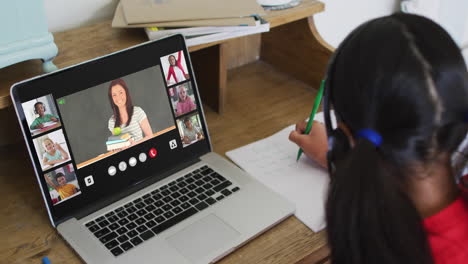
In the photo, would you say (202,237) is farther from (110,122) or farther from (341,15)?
(341,15)

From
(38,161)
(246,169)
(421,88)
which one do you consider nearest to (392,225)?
(421,88)

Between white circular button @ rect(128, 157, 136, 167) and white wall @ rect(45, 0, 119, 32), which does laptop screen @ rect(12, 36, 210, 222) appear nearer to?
white circular button @ rect(128, 157, 136, 167)

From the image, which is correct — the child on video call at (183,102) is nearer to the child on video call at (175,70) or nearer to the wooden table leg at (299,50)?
the child on video call at (175,70)

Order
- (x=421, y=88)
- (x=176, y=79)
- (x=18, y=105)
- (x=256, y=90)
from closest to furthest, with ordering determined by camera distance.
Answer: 1. (x=421, y=88)
2. (x=18, y=105)
3. (x=176, y=79)
4. (x=256, y=90)

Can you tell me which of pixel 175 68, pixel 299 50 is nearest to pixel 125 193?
pixel 175 68

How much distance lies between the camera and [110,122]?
92 centimetres

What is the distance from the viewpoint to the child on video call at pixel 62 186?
87cm

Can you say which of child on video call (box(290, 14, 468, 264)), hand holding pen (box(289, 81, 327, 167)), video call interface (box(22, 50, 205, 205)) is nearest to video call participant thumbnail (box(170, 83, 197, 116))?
video call interface (box(22, 50, 205, 205))

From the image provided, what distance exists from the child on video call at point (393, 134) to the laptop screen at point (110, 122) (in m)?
0.40

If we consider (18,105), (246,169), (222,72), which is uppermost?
(18,105)

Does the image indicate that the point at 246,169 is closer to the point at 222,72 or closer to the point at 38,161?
the point at 222,72

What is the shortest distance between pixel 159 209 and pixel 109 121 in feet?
0.59

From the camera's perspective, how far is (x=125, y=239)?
0.83 m

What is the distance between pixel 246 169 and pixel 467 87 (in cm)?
49
